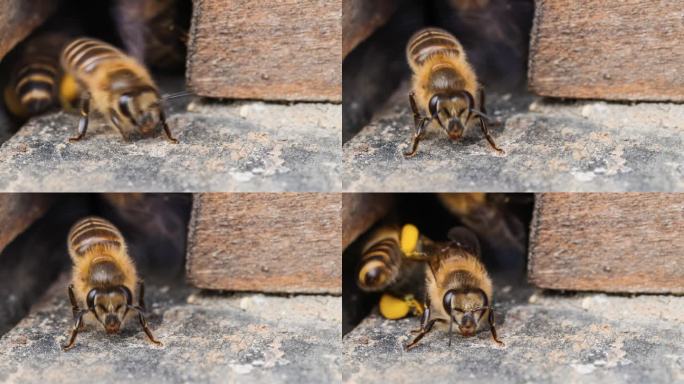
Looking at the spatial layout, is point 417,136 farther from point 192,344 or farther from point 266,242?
point 192,344

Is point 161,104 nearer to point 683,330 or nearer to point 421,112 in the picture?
point 421,112

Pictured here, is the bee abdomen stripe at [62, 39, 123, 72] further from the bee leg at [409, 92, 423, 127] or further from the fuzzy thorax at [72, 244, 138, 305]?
the bee leg at [409, 92, 423, 127]

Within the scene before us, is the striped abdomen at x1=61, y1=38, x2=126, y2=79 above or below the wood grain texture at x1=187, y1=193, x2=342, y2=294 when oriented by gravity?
above

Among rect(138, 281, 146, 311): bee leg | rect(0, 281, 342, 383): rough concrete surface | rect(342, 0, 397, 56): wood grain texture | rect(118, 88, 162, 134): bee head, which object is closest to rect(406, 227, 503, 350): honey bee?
rect(0, 281, 342, 383): rough concrete surface

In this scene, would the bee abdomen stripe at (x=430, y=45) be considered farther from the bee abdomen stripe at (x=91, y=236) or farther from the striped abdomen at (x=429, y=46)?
the bee abdomen stripe at (x=91, y=236)

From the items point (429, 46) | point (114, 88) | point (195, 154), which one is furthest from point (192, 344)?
point (429, 46)

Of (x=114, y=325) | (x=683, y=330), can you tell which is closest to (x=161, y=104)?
(x=114, y=325)
